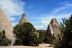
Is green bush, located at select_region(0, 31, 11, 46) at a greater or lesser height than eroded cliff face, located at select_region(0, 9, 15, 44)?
lesser

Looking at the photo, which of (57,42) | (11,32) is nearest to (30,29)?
(11,32)

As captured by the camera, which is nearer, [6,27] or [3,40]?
[3,40]

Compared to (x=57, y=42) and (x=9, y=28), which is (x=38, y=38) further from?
(x=57, y=42)

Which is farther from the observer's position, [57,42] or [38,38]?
[38,38]

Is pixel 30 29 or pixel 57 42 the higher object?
pixel 30 29

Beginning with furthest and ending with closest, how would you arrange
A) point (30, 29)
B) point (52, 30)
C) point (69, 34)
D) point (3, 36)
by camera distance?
point (52, 30)
point (30, 29)
point (3, 36)
point (69, 34)

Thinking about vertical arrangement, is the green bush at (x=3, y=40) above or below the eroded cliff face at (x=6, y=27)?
below

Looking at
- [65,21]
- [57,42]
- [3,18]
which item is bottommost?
[57,42]

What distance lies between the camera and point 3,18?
45.9 meters

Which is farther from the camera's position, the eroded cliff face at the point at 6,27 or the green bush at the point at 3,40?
the eroded cliff face at the point at 6,27

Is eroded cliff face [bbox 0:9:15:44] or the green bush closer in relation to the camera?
the green bush

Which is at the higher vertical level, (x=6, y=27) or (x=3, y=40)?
(x=6, y=27)

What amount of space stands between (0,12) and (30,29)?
20.7ft

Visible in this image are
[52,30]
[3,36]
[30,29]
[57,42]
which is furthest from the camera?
[52,30]
